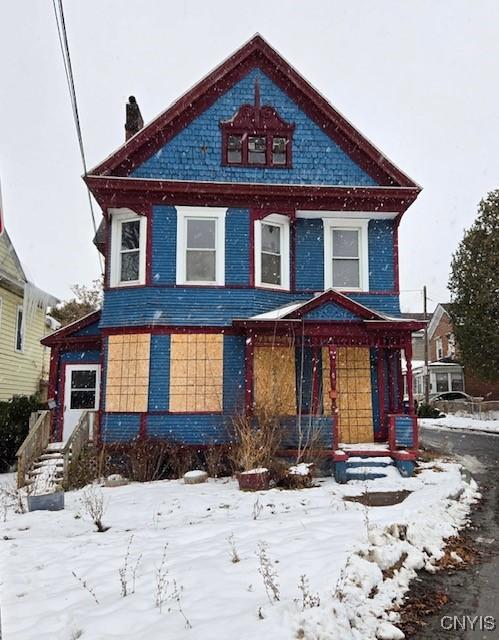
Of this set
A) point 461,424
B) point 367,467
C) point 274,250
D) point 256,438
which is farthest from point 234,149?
point 461,424

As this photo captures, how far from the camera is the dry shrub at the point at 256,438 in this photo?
1030 centimetres

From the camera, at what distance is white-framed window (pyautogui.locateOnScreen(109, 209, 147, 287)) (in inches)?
525

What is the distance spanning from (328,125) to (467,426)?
55.3 ft

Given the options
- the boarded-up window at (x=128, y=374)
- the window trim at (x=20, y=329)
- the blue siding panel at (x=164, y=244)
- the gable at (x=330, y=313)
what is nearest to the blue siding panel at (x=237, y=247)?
the blue siding panel at (x=164, y=244)

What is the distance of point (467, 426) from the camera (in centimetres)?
2528

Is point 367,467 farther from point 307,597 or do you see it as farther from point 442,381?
point 442,381

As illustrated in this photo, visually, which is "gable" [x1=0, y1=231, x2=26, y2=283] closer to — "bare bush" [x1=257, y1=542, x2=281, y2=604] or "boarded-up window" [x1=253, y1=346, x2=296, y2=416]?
"boarded-up window" [x1=253, y1=346, x2=296, y2=416]

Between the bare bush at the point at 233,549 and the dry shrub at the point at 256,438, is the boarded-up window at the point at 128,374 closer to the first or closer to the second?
the dry shrub at the point at 256,438

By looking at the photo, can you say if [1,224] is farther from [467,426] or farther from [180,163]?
[467,426]

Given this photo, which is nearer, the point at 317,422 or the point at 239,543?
the point at 239,543

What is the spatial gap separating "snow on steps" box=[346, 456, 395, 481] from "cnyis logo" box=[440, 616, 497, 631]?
6073 mm

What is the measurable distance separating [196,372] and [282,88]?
7845 millimetres

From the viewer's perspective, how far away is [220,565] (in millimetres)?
5574

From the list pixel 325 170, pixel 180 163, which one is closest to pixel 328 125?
pixel 325 170
